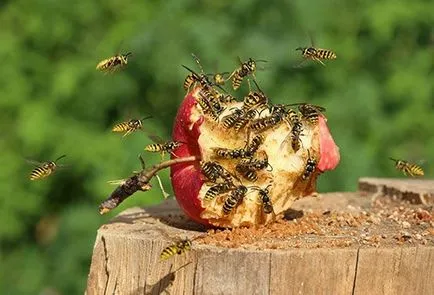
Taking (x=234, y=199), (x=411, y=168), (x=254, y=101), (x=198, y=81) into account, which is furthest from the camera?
(x=411, y=168)

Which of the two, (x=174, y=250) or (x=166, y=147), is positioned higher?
(x=166, y=147)

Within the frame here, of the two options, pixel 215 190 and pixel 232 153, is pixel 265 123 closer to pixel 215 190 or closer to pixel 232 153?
pixel 232 153

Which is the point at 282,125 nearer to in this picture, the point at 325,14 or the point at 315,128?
the point at 315,128

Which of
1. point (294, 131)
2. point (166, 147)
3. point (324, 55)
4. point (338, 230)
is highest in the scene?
point (324, 55)

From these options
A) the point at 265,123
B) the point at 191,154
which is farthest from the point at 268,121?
the point at 191,154

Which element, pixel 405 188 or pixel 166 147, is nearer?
pixel 166 147

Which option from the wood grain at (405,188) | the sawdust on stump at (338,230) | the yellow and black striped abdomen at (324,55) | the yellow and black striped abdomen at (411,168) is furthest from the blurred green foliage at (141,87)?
the sawdust on stump at (338,230)

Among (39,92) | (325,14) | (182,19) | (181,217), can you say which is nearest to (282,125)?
(181,217)

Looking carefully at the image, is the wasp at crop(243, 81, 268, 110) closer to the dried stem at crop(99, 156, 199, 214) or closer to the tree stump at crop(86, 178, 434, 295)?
the dried stem at crop(99, 156, 199, 214)
